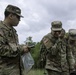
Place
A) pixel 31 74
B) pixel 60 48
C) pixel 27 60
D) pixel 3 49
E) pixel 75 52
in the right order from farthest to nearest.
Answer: pixel 31 74, pixel 75 52, pixel 60 48, pixel 27 60, pixel 3 49

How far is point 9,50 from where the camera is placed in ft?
18.4

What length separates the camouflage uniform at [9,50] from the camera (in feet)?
18.4

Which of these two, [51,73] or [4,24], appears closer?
[4,24]

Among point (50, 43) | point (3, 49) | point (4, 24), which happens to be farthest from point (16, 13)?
point (50, 43)

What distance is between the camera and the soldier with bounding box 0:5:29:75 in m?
5.63

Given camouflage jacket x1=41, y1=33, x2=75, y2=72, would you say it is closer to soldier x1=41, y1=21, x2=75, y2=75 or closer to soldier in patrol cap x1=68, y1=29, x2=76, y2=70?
soldier x1=41, y1=21, x2=75, y2=75

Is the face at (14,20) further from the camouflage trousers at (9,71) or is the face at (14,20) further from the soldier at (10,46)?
the camouflage trousers at (9,71)

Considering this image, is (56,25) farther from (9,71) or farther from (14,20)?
(9,71)

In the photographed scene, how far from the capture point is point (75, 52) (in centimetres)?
779

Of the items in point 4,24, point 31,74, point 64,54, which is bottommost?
point 31,74

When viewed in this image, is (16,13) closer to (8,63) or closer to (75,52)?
(8,63)

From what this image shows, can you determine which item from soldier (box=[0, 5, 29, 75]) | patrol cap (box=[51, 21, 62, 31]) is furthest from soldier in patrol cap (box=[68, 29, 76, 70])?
soldier (box=[0, 5, 29, 75])

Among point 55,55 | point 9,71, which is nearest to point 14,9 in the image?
point 9,71

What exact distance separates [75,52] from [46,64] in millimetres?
795
